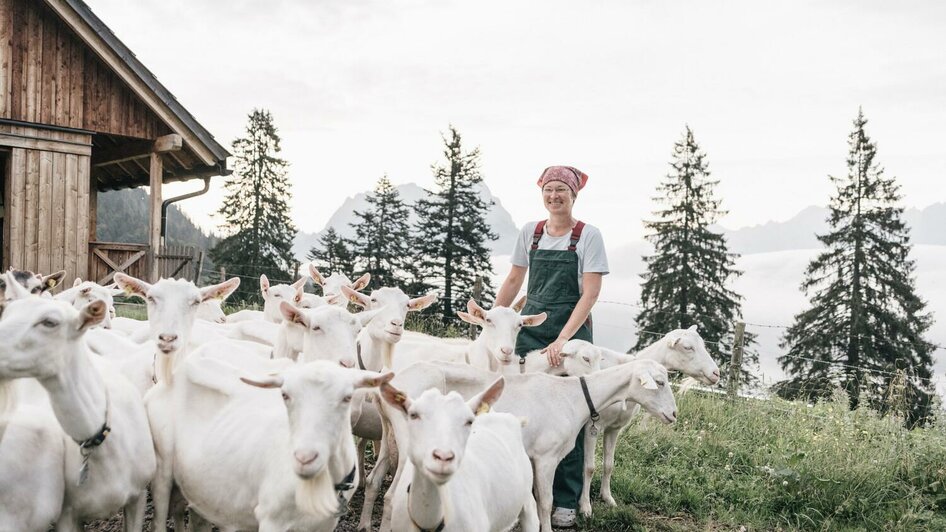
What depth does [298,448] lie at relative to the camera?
3.16 meters

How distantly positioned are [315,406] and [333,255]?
3842 cm

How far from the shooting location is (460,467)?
415 cm

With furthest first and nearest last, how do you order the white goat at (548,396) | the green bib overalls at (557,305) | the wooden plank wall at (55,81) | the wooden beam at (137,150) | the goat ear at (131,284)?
1. the wooden beam at (137,150)
2. the wooden plank wall at (55,81)
3. the green bib overalls at (557,305)
4. the white goat at (548,396)
5. the goat ear at (131,284)

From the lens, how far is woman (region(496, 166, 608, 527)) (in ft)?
19.1

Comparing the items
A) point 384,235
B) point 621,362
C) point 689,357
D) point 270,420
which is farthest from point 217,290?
point 384,235

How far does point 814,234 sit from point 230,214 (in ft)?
110

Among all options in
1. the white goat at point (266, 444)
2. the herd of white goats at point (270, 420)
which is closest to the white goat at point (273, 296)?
the herd of white goats at point (270, 420)

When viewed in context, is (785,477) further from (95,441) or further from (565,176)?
(95,441)

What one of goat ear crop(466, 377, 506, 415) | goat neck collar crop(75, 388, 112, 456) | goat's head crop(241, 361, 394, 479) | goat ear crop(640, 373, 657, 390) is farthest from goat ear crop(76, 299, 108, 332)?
goat ear crop(640, 373, 657, 390)

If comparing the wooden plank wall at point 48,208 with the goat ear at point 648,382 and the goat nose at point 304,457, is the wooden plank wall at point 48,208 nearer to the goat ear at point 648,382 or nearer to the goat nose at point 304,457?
the goat ear at point 648,382

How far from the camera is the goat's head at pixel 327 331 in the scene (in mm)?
4734

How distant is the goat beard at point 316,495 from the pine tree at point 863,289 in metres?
25.4

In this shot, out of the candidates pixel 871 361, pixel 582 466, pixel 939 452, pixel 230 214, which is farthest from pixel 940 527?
pixel 230 214

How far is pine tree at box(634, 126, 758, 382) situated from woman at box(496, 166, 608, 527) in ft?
78.7
